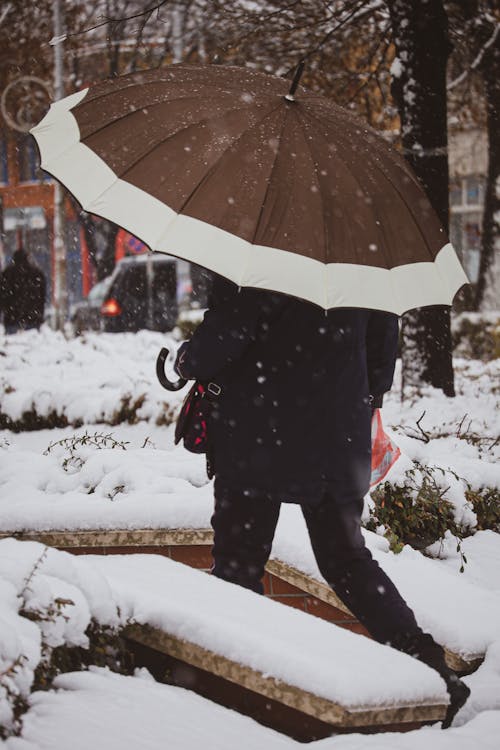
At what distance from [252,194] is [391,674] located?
1560 mm

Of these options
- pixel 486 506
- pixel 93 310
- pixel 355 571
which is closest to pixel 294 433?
pixel 355 571

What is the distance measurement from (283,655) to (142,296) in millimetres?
17016

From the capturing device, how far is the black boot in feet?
9.78

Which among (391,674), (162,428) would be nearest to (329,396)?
(391,674)

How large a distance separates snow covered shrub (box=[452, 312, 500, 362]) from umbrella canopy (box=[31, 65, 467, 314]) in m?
11.1

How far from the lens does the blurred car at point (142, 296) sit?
18.9 m

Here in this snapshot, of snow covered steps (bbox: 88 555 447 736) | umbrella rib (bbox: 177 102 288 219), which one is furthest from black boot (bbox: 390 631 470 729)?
umbrella rib (bbox: 177 102 288 219)

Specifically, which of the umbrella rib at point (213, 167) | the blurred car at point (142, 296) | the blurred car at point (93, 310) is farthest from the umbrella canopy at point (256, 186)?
the blurred car at point (93, 310)

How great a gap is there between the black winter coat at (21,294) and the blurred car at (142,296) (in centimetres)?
364

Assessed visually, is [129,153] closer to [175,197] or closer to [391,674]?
[175,197]

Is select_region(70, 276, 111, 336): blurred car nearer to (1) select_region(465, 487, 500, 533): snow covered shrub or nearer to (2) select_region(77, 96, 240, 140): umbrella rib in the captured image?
(1) select_region(465, 487, 500, 533): snow covered shrub

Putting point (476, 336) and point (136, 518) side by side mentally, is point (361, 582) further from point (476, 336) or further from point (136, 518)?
point (476, 336)

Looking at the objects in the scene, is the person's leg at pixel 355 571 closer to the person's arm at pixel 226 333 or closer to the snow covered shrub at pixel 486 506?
the person's arm at pixel 226 333

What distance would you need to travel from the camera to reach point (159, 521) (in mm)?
3967
